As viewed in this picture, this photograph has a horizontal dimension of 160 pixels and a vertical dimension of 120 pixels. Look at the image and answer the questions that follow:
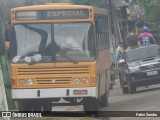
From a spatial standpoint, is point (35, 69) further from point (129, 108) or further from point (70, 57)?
point (129, 108)

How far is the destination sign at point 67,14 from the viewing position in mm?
16266

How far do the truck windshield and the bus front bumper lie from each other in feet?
28.8

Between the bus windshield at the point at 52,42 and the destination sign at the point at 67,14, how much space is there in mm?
196

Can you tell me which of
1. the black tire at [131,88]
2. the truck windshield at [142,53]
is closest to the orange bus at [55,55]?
the black tire at [131,88]

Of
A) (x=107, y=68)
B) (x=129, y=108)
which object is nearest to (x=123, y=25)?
(x=107, y=68)

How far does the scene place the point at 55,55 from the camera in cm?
1602

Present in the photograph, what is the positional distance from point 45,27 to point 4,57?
3.65 m

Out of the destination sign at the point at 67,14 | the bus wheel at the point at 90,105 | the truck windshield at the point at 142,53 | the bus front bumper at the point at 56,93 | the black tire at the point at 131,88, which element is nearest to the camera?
the bus front bumper at the point at 56,93

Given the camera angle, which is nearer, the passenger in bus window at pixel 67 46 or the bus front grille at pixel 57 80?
the bus front grille at pixel 57 80

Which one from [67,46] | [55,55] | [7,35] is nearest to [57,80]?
[55,55]

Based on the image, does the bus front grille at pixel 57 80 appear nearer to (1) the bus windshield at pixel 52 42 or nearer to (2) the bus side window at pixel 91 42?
(1) the bus windshield at pixel 52 42

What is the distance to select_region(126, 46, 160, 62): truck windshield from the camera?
961 inches

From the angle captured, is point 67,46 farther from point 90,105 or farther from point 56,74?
point 90,105

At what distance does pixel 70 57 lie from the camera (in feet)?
52.3
